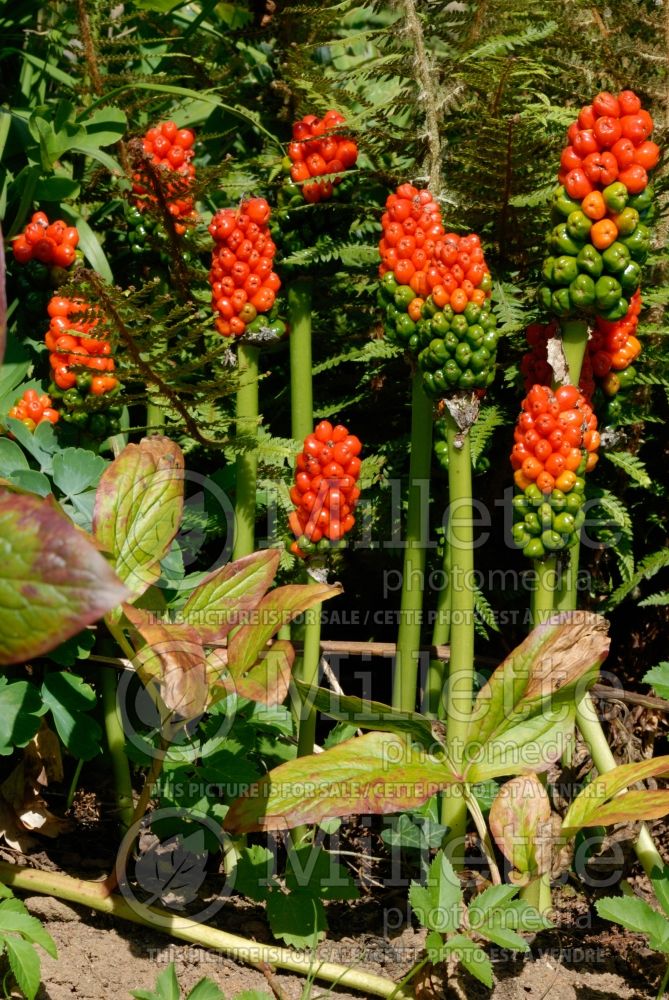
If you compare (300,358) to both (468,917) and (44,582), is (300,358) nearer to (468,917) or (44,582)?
(468,917)

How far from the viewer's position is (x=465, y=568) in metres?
1.78

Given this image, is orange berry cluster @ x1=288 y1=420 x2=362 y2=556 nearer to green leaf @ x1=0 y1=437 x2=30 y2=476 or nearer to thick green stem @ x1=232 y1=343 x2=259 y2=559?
thick green stem @ x1=232 y1=343 x2=259 y2=559

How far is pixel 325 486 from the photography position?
1.83 meters

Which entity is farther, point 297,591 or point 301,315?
point 301,315

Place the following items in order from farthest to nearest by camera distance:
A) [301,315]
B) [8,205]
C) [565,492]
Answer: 1. [8,205]
2. [301,315]
3. [565,492]

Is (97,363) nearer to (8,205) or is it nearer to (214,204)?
(8,205)

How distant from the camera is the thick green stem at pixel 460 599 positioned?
69.7 inches

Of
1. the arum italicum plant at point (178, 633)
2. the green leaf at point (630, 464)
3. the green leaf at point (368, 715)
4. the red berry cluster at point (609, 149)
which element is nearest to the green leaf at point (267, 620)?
the arum italicum plant at point (178, 633)

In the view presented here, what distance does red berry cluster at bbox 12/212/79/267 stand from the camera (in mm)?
2143

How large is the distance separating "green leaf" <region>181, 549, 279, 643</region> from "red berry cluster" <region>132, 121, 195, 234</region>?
886mm

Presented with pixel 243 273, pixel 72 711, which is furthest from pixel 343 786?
pixel 243 273

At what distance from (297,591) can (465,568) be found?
12.1 inches

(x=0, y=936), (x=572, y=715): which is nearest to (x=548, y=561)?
(x=572, y=715)

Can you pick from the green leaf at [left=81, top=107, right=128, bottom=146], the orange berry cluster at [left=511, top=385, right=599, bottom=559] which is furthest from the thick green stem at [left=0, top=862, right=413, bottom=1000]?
the green leaf at [left=81, top=107, right=128, bottom=146]
